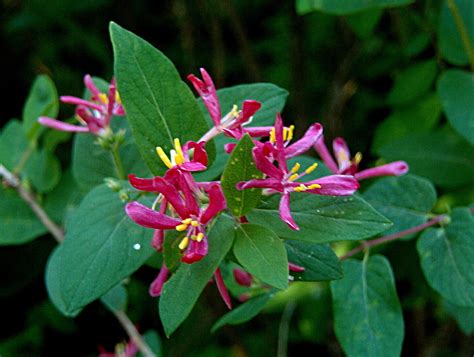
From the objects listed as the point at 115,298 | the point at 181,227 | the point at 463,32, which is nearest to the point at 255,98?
the point at 181,227

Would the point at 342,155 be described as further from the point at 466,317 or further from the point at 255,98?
the point at 466,317

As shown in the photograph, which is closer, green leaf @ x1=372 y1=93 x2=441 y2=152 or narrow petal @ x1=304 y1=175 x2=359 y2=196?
narrow petal @ x1=304 y1=175 x2=359 y2=196

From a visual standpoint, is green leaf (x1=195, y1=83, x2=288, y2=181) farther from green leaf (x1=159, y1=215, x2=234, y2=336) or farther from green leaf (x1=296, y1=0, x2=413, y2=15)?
green leaf (x1=296, y1=0, x2=413, y2=15)

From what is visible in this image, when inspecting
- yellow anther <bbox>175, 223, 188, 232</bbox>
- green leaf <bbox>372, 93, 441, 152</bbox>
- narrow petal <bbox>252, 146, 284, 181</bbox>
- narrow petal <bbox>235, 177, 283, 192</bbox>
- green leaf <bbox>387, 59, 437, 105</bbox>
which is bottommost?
green leaf <bbox>372, 93, 441, 152</bbox>

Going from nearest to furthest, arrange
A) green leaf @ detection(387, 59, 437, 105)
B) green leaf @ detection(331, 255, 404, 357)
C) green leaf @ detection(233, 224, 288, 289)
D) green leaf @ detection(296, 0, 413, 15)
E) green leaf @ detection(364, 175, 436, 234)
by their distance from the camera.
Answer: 1. green leaf @ detection(233, 224, 288, 289)
2. green leaf @ detection(331, 255, 404, 357)
3. green leaf @ detection(364, 175, 436, 234)
4. green leaf @ detection(296, 0, 413, 15)
5. green leaf @ detection(387, 59, 437, 105)

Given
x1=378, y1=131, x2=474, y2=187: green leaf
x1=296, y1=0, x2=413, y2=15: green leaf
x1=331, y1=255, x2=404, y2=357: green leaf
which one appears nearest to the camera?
x1=331, y1=255, x2=404, y2=357: green leaf

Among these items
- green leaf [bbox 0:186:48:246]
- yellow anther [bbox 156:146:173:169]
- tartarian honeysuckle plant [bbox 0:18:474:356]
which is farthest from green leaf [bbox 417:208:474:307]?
green leaf [bbox 0:186:48:246]

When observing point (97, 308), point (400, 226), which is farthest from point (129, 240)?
point (97, 308)

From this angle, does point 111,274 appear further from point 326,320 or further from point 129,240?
point 326,320

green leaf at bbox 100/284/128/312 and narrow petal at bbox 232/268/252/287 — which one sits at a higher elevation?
narrow petal at bbox 232/268/252/287
